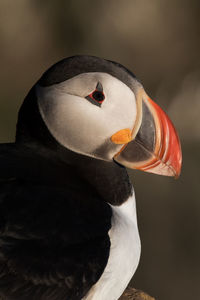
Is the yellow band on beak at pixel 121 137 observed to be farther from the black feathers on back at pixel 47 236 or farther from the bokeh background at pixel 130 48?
the bokeh background at pixel 130 48

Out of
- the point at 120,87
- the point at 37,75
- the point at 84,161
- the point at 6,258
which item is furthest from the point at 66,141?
the point at 37,75

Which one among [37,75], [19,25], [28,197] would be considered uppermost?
[28,197]

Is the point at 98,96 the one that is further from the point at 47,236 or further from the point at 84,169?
the point at 47,236

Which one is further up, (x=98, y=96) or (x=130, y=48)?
(x=98, y=96)

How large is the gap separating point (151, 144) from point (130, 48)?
14.2 ft

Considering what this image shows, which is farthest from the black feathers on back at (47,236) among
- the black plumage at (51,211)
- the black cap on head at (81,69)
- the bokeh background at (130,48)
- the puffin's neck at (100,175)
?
the bokeh background at (130,48)

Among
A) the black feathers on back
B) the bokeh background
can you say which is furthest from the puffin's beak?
the bokeh background

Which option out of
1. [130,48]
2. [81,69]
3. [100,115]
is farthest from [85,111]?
[130,48]

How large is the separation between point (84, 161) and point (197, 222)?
348 cm

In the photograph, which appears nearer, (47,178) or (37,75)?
(47,178)

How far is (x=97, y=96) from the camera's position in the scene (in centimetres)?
245

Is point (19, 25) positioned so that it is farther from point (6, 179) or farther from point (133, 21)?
point (6, 179)

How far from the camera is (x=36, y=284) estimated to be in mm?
2145

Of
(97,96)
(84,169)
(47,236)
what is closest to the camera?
(47,236)
